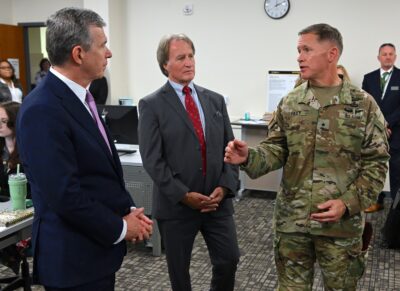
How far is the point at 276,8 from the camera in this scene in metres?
5.34

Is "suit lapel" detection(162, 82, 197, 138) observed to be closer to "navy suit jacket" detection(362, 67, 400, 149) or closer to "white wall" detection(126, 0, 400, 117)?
"navy suit jacket" detection(362, 67, 400, 149)

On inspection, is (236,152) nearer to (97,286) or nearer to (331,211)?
(331,211)

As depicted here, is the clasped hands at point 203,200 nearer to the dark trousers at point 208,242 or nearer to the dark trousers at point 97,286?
the dark trousers at point 208,242

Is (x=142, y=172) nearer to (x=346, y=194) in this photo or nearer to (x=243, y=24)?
(x=346, y=194)

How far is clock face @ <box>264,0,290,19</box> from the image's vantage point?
528 cm

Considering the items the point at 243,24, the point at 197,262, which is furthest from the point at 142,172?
the point at 243,24

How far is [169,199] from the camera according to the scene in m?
2.04

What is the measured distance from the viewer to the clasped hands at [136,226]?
144 centimetres

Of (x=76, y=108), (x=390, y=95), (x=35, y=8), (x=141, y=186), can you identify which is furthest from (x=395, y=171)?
(x=35, y=8)

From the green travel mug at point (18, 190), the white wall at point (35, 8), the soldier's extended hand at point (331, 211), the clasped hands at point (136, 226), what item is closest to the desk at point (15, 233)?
the green travel mug at point (18, 190)

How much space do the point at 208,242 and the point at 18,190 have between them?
0.96 metres

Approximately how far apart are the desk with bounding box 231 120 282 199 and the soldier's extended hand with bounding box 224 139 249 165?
132 inches

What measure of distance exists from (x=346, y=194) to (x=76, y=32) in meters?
1.13

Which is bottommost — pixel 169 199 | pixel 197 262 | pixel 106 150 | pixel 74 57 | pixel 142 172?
pixel 197 262
